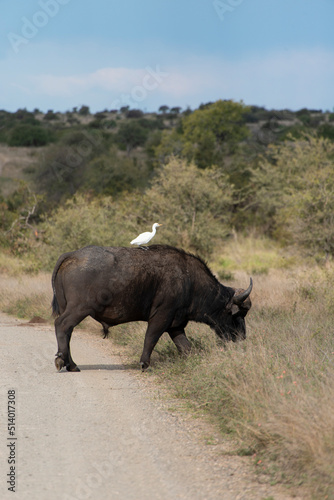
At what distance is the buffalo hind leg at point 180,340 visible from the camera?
926cm

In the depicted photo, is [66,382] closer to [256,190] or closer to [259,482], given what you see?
[259,482]

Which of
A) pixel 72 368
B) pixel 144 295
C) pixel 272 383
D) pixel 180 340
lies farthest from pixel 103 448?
pixel 180 340

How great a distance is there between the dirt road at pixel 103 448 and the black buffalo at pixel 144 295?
31.3 inches

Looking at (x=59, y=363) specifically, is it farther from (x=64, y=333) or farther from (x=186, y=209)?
(x=186, y=209)

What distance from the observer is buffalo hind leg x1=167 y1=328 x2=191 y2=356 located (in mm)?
9258

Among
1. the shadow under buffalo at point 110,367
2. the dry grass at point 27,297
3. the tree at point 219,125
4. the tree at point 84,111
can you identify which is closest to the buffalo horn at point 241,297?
the shadow under buffalo at point 110,367

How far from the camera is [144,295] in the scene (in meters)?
8.92

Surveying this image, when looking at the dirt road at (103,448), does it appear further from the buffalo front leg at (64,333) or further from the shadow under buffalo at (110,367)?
the shadow under buffalo at (110,367)

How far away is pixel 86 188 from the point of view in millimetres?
37906

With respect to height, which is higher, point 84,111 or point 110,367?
point 84,111

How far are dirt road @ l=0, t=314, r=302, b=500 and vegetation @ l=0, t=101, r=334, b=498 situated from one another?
0.43m

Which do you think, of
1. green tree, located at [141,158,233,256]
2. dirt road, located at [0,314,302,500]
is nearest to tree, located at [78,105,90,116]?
green tree, located at [141,158,233,256]

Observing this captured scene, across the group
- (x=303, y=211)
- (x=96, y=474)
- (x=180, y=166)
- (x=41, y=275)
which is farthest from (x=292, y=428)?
(x=180, y=166)

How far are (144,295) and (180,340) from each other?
98 centimetres
